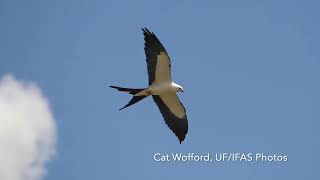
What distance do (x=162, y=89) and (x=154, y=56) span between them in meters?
1.07

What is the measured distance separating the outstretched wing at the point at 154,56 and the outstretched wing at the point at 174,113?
0.95 meters

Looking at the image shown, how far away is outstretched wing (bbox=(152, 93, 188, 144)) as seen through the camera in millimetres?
25875

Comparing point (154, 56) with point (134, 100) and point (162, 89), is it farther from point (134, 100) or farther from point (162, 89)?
point (134, 100)

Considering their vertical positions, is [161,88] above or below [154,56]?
below

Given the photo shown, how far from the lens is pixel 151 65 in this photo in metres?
25.0

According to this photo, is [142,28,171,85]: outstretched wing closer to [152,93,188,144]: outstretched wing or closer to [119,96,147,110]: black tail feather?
[119,96,147,110]: black tail feather

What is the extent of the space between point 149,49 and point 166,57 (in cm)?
52

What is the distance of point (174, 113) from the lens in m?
26.1

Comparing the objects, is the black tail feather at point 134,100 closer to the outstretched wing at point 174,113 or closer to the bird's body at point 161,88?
the bird's body at point 161,88

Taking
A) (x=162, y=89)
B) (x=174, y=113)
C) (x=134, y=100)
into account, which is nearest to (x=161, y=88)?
(x=162, y=89)

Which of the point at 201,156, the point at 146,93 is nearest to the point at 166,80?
the point at 146,93

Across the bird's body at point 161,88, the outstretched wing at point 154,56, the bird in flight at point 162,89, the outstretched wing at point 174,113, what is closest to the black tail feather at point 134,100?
the bird in flight at point 162,89

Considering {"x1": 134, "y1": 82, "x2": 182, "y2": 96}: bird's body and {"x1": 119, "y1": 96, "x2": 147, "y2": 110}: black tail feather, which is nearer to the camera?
{"x1": 119, "y1": 96, "x2": 147, "y2": 110}: black tail feather

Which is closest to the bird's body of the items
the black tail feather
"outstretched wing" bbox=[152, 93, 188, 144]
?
the black tail feather
